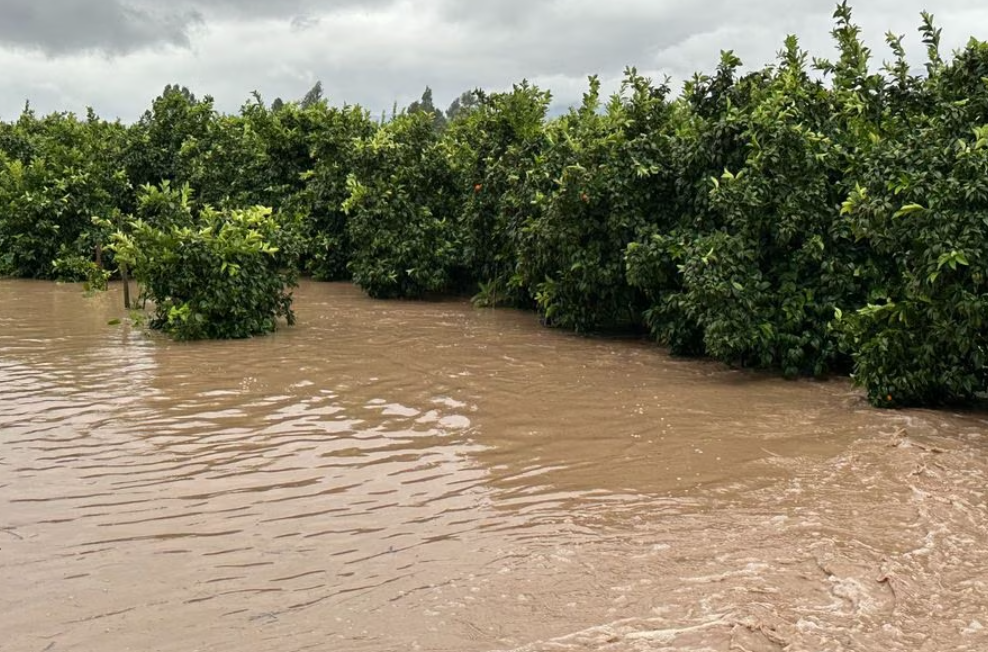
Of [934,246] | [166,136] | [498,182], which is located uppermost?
[166,136]

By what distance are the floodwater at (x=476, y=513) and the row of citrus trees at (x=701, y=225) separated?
0.82 meters

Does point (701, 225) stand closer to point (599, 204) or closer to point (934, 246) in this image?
point (599, 204)

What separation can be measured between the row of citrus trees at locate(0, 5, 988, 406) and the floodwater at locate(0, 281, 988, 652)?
821mm

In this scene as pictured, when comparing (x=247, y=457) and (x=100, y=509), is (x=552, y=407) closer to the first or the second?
(x=247, y=457)

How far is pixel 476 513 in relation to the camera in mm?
5527

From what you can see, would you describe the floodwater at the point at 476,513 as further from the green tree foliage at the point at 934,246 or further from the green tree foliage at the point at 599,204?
the green tree foliage at the point at 599,204

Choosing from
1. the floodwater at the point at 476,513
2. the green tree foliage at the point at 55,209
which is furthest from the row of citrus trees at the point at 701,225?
the green tree foliage at the point at 55,209

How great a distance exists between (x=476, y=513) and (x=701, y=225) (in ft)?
21.5

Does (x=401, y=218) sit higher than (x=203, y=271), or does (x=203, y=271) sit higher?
(x=401, y=218)

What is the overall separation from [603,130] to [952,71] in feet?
15.8

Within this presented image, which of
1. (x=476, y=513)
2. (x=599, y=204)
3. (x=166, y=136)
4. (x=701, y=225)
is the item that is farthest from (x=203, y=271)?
(x=166, y=136)

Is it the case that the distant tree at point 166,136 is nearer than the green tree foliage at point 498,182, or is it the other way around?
the green tree foliage at point 498,182

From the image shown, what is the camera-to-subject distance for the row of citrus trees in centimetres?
819

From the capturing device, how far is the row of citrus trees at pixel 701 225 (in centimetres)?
819
